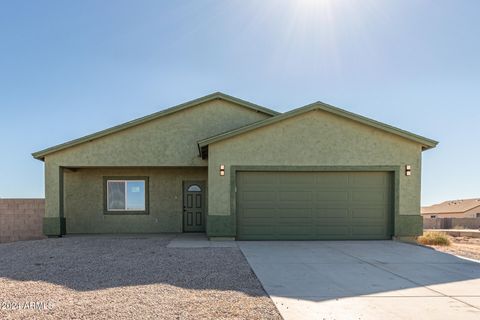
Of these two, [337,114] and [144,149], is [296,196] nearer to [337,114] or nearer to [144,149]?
[337,114]

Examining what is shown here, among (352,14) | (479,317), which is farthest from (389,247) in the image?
(352,14)

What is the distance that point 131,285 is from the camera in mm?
6504

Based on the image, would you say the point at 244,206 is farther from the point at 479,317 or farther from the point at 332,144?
the point at 479,317

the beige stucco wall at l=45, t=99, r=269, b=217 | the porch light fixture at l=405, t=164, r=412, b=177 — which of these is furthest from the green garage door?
the beige stucco wall at l=45, t=99, r=269, b=217

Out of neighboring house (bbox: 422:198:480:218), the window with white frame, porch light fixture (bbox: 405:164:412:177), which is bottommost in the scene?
neighboring house (bbox: 422:198:480:218)

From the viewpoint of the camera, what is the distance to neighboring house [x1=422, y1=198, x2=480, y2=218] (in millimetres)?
42250

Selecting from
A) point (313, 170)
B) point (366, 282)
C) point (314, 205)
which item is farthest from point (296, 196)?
Answer: point (366, 282)

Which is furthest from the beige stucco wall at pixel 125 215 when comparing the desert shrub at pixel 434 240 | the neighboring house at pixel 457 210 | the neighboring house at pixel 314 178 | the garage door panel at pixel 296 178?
the neighboring house at pixel 457 210

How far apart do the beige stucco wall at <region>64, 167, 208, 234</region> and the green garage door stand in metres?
3.83

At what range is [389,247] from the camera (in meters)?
11.1

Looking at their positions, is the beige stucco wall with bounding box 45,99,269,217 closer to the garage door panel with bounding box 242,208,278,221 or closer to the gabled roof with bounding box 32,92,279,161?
the gabled roof with bounding box 32,92,279,161

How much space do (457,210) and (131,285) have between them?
4788 centimetres

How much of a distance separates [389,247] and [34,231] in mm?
13995

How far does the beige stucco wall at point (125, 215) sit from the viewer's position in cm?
1523
